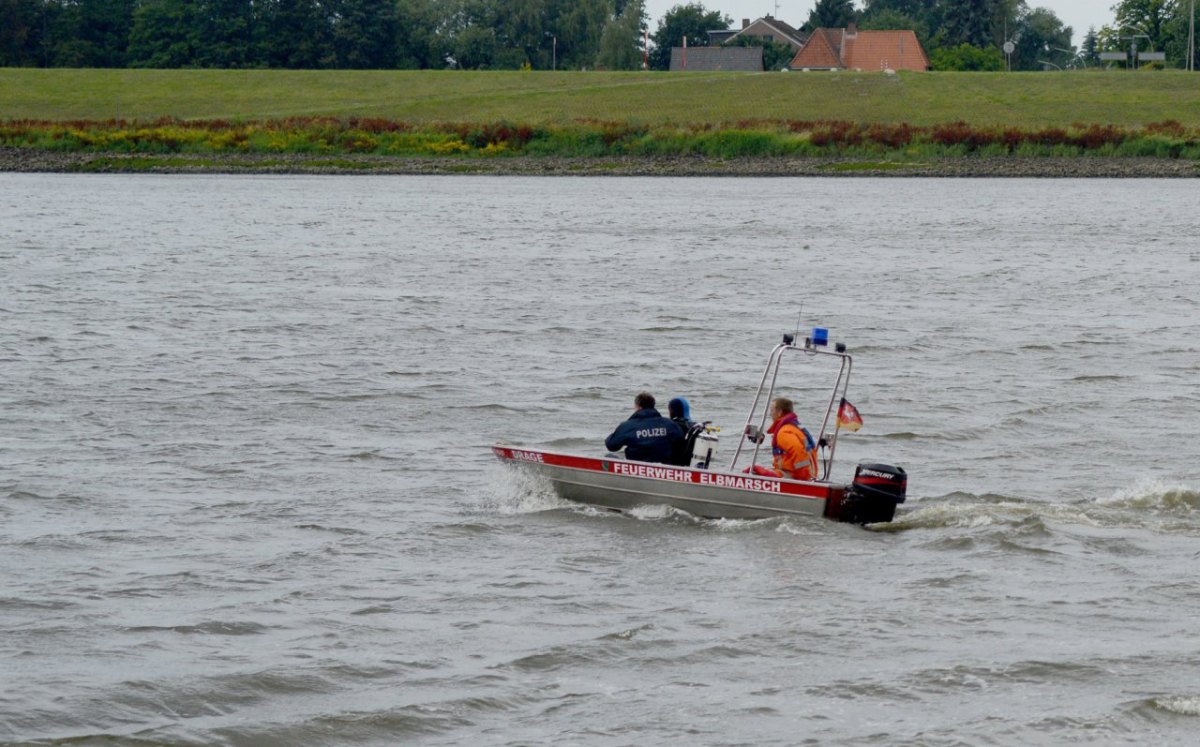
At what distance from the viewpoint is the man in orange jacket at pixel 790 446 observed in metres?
16.8

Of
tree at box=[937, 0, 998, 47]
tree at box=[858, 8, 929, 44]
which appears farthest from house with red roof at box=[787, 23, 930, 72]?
tree at box=[858, 8, 929, 44]

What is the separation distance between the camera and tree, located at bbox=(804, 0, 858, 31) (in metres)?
152

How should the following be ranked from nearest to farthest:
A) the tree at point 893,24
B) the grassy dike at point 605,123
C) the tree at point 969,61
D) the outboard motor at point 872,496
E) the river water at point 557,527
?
the river water at point 557,527 → the outboard motor at point 872,496 → the grassy dike at point 605,123 → the tree at point 969,61 → the tree at point 893,24

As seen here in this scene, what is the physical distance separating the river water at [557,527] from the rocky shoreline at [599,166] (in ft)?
129

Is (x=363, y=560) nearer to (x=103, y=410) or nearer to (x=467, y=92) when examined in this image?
(x=103, y=410)

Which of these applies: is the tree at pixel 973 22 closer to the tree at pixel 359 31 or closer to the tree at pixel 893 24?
the tree at pixel 893 24

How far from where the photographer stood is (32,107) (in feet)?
320

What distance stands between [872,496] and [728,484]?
55.9 inches

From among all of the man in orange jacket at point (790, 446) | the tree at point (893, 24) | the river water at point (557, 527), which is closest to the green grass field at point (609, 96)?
the tree at point (893, 24)

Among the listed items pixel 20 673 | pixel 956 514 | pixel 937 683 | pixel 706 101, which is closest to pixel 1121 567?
pixel 956 514

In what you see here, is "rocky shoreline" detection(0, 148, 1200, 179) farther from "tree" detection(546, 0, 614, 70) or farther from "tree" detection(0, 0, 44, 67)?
"tree" detection(546, 0, 614, 70)

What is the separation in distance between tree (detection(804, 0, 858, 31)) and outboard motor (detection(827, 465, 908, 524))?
458 ft

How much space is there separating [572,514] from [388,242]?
109ft

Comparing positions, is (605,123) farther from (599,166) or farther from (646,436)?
(646,436)
